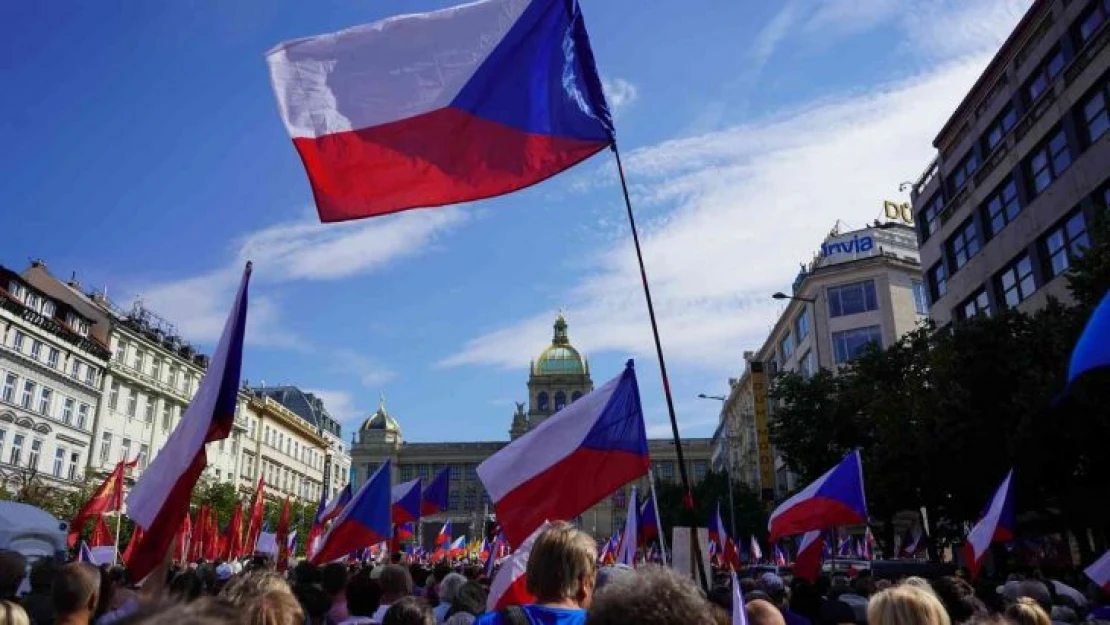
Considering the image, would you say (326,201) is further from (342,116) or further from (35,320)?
(35,320)

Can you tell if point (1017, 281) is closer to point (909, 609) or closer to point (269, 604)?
point (909, 609)

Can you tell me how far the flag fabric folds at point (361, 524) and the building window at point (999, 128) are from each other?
78.6ft

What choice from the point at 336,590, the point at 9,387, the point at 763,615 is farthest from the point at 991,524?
the point at 9,387

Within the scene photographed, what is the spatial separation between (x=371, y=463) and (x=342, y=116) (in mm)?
124964

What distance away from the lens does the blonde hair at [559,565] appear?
3.63m

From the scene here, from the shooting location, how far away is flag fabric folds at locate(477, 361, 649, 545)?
8172 mm

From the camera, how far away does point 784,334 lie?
201ft

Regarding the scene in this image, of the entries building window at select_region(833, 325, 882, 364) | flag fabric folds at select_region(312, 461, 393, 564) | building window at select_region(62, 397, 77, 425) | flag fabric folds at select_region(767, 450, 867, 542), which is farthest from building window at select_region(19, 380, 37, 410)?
building window at select_region(833, 325, 882, 364)

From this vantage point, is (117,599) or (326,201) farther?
(117,599)

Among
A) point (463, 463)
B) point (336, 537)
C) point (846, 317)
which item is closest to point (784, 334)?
point (846, 317)

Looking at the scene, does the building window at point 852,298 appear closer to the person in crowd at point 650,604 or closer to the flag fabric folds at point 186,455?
the flag fabric folds at point 186,455

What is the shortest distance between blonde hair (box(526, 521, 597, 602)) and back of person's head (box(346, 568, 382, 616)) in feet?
8.49

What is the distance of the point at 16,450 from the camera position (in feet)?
142

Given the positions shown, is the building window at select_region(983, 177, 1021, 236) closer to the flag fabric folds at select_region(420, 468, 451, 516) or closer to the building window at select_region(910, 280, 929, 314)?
the building window at select_region(910, 280, 929, 314)
